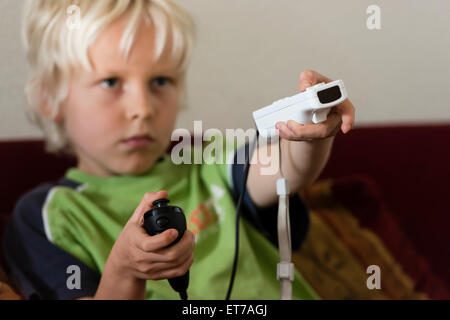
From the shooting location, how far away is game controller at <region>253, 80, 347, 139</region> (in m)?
0.43

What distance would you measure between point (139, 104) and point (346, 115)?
23 cm

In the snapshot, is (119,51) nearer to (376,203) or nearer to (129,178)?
(129,178)

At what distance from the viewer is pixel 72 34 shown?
0.57 m

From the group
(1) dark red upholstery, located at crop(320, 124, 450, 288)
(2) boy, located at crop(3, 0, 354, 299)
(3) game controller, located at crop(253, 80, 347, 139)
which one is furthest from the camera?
(1) dark red upholstery, located at crop(320, 124, 450, 288)

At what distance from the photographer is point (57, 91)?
2.20 ft

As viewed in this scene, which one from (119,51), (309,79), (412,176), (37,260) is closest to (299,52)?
(309,79)


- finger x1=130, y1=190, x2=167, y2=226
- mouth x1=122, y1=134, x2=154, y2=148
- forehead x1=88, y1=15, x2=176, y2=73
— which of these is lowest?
finger x1=130, y1=190, x2=167, y2=226

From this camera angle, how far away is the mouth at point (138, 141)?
2.06 ft

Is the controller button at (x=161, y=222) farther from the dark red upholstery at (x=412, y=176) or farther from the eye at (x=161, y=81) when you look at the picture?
the dark red upholstery at (x=412, y=176)

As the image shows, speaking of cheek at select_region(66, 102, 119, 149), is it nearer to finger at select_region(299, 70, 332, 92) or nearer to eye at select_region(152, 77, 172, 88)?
eye at select_region(152, 77, 172, 88)

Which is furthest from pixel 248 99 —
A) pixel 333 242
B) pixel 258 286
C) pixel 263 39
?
pixel 333 242

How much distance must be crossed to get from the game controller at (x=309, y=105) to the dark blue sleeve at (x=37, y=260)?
28cm

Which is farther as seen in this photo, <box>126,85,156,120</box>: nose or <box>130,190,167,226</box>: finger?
<box>126,85,156,120</box>: nose

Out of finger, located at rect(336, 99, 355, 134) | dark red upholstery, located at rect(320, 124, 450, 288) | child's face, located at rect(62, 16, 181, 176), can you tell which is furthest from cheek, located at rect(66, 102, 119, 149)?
dark red upholstery, located at rect(320, 124, 450, 288)
